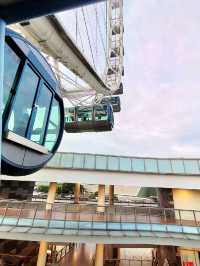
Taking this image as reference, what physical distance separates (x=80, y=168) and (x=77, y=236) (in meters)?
5.63

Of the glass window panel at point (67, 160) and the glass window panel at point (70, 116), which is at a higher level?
the glass window panel at point (70, 116)

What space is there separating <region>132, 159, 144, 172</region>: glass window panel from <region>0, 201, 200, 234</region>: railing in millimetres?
4559

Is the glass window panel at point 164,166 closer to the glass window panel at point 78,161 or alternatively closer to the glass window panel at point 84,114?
the glass window panel at point 78,161

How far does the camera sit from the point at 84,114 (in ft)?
59.0

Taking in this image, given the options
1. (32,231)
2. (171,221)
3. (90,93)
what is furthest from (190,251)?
(90,93)

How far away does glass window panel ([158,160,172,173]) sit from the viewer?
18.1 meters

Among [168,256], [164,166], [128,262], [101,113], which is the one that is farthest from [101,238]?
[101,113]

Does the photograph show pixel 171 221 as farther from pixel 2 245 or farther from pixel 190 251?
pixel 2 245

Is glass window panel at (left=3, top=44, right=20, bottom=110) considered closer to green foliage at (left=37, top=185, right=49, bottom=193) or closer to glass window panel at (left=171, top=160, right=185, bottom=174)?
glass window panel at (left=171, top=160, right=185, bottom=174)

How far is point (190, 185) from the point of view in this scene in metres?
17.8

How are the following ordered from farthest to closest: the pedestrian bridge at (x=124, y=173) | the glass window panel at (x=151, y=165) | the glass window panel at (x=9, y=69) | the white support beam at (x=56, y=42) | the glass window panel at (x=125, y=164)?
the glass window panel at (x=125, y=164) < the glass window panel at (x=151, y=165) < the pedestrian bridge at (x=124, y=173) < the white support beam at (x=56, y=42) < the glass window panel at (x=9, y=69)

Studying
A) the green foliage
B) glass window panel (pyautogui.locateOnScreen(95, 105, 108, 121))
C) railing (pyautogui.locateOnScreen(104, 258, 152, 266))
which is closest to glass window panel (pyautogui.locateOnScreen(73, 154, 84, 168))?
glass window panel (pyautogui.locateOnScreen(95, 105, 108, 121))

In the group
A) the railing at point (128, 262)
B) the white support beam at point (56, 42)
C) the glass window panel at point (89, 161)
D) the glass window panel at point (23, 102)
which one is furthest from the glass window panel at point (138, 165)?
the glass window panel at point (23, 102)

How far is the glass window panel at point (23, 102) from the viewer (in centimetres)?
402
